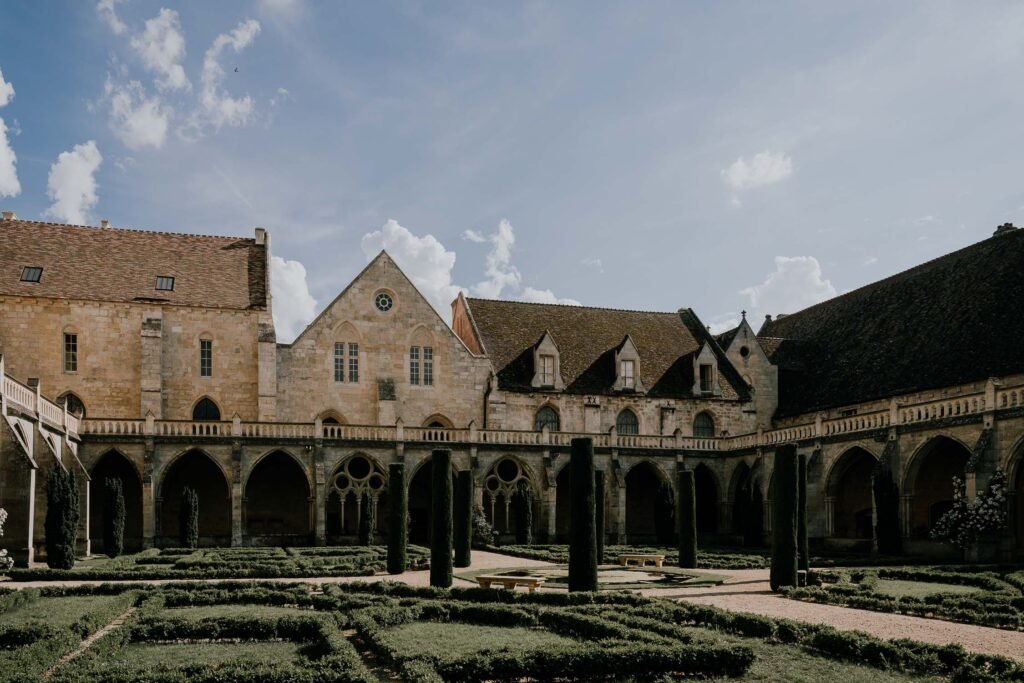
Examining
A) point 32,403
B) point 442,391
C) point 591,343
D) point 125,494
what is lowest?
point 125,494

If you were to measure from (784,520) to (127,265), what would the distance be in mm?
34757

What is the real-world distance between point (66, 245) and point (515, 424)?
23.5 meters

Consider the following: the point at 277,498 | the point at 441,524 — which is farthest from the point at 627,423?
the point at 441,524

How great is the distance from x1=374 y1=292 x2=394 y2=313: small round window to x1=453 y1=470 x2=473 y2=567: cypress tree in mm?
16732

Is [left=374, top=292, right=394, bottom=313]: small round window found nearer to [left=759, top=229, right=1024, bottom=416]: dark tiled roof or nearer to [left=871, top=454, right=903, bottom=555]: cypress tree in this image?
[left=759, top=229, right=1024, bottom=416]: dark tiled roof

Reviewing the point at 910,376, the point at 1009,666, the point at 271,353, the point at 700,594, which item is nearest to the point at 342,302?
the point at 271,353

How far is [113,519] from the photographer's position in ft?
123

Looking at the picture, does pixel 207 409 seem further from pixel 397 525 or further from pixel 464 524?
pixel 397 525

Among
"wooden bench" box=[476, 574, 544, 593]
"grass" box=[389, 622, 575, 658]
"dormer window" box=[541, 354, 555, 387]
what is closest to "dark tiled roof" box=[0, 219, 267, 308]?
"dormer window" box=[541, 354, 555, 387]

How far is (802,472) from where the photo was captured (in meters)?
28.9

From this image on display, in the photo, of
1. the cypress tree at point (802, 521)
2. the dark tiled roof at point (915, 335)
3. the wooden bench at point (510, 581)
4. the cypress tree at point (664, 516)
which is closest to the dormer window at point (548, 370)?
the cypress tree at point (664, 516)

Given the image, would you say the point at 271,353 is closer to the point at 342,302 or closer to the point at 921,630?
the point at 342,302

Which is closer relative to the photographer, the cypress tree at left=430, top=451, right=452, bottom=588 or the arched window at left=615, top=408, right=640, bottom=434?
the cypress tree at left=430, top=451, right=452, bottom=588

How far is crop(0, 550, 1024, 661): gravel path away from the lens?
16.5 metres
